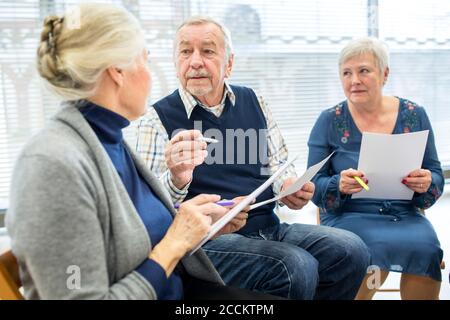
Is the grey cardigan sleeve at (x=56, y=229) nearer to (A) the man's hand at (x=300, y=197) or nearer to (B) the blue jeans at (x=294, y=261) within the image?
(B) the blue jeans at (x=294, y=261)

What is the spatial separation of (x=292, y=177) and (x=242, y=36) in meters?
1.03

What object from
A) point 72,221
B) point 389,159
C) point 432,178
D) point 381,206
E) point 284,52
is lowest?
point 381,206

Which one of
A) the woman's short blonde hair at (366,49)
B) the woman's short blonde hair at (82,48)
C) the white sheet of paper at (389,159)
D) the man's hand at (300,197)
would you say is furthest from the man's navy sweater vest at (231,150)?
the woman's short blonde hair at (82,48)

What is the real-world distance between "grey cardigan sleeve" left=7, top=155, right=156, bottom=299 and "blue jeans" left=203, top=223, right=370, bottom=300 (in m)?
0.62

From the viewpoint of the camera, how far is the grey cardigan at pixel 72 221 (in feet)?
2.64

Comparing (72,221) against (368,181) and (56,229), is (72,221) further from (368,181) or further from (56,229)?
(368,181)

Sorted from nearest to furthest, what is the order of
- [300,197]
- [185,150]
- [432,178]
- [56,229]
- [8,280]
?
1. [56,229]
2. [8,280]
3. [185,150]
4. [300,197]
5. [432,178]

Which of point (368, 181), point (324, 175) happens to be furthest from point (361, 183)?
point (324, 175)

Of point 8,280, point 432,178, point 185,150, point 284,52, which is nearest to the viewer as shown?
point 8,280

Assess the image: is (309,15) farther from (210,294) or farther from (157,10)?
(210,294)

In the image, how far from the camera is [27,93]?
2152 millimetres

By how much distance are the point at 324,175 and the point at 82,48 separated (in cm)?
125

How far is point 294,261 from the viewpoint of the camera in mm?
1378
